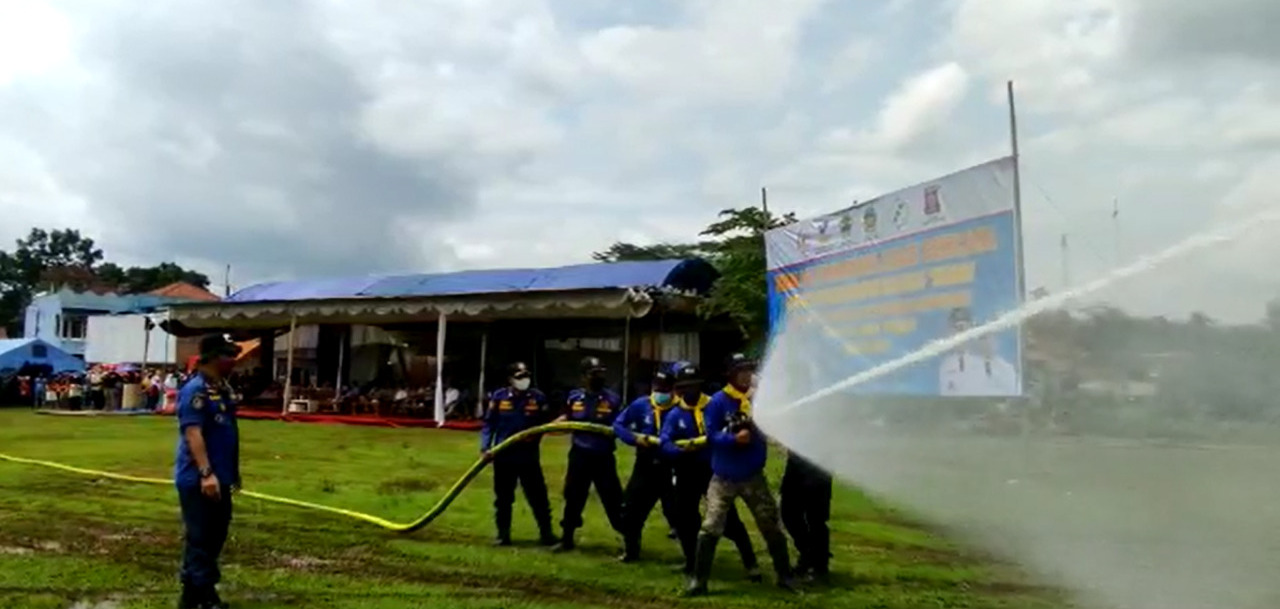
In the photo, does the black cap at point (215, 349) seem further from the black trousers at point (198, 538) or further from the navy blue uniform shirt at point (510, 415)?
the navy blue uniform shirt at point (510, 415)

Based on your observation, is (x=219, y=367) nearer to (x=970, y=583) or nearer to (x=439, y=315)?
(x=970, y=583)

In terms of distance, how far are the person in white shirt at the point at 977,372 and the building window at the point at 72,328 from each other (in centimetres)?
5991

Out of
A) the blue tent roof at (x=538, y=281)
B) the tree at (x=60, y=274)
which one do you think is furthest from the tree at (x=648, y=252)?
the tree at (x=60, y=274)

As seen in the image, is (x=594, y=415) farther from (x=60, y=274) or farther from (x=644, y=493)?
(x=60, y=274)

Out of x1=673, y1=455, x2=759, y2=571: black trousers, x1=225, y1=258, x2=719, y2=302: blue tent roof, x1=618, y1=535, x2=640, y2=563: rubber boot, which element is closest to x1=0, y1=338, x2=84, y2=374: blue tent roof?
x1=225, y1=258, x2=719, y2=302: blue tent roof

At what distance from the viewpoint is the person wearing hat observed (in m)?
8.39

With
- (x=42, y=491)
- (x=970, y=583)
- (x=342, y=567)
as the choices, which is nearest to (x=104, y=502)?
(x=42, y=491)

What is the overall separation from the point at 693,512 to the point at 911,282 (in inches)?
314

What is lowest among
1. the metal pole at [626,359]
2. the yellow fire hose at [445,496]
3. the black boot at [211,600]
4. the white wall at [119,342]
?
the black boot at [211,600]

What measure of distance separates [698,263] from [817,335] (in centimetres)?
1096

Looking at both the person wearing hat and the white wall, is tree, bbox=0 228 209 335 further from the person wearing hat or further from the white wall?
the person wearing hat

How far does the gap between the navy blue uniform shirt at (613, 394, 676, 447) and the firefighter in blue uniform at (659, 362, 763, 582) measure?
0.31 meters

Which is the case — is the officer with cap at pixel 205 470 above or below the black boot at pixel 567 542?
above

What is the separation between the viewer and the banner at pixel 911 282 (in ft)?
32.4
